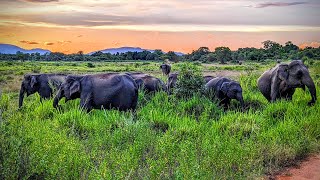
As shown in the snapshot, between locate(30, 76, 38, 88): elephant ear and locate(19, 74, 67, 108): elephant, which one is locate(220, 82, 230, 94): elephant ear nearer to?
locate(19, 74, 67, 108): elephant

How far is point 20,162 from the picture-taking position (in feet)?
14.9

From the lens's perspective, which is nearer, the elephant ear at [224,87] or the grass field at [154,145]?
the grass field at [154,145]

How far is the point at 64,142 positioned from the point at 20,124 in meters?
0.65

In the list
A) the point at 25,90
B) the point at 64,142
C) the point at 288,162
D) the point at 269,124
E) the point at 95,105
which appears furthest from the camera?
the point at 25,90

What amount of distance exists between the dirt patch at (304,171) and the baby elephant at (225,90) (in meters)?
5.04

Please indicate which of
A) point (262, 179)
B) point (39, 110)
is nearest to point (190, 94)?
point (39, 110)

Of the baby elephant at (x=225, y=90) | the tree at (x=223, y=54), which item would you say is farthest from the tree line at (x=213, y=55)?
the baby elephant at (x=225, y=90)

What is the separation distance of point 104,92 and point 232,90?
384cm

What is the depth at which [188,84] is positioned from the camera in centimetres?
1192

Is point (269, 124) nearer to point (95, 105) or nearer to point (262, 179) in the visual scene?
point (262, 179)

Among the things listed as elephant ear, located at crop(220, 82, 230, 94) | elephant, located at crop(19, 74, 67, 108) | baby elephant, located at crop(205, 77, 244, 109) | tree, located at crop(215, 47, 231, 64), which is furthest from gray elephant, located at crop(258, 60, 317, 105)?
tree, located at crop(215, 47, 231, 64)

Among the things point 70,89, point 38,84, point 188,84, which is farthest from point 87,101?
point 38,84

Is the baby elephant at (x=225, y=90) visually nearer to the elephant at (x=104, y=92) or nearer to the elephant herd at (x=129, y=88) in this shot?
the elephant herd at (x=129, y=88)

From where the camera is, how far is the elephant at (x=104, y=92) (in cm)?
1019
